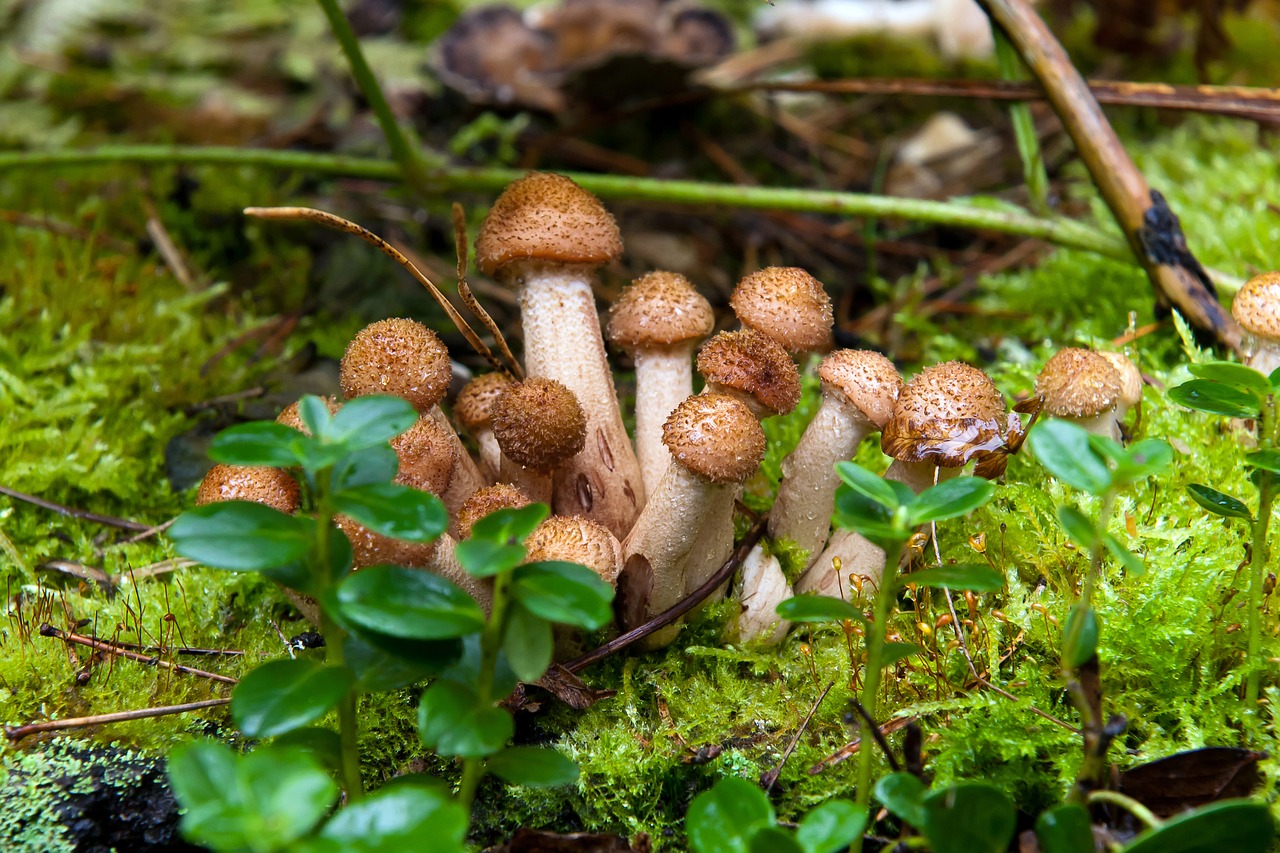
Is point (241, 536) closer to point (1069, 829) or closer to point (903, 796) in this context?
point (903, 796)

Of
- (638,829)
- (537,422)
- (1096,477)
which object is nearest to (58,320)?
(537,422)

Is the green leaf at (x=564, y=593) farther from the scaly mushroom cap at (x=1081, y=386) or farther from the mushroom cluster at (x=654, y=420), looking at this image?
the scaly mushroom cap at (x=1081, y=386)

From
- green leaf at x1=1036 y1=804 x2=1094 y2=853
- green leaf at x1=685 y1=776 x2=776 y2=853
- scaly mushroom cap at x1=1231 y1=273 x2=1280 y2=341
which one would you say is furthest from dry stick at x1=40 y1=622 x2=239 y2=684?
scaly mushroom cap at x1=1231 y1=273 x2=1280 y2=341

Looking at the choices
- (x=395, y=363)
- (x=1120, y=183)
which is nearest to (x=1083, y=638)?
(x=395, y=363)

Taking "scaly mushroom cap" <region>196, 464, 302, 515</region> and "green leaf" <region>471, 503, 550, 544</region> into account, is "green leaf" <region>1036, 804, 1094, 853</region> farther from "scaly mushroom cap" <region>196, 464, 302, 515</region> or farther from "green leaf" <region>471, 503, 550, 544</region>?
"scaly mushroom cap" <region>196, 464, 302, 515</region>

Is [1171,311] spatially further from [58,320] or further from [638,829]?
[58,320]

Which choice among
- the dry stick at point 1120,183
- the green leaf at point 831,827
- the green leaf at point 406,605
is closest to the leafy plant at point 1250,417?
the green leaf at point 831,827
